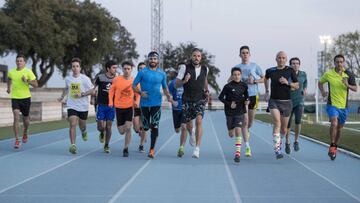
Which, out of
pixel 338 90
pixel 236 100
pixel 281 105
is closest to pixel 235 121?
Answer: pixel 236 100

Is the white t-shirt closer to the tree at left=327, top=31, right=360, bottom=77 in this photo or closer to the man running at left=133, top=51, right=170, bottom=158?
the man running at left=133, top=51, right=170, bottom=158

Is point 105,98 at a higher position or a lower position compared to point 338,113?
higher

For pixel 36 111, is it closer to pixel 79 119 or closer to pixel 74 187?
pixel 79 119

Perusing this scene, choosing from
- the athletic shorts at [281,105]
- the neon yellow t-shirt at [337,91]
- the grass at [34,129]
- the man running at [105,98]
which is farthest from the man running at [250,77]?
the grass at [34,129]

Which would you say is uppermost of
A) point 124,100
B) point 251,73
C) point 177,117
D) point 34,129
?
point 251,73

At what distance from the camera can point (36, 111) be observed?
91.2 ft

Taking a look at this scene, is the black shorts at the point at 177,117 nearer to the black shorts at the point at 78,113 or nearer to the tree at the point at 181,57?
the black shorts at the point at 78,113

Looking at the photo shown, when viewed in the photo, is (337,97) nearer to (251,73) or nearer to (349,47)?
(251,73)

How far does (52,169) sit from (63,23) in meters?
47.2

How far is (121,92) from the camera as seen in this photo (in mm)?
11609

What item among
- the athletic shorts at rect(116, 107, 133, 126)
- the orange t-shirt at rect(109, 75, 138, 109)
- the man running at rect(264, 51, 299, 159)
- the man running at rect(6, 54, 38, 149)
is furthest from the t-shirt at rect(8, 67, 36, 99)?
the man running at rect(264, 51, 299, 159)

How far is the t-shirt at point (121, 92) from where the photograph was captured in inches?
456

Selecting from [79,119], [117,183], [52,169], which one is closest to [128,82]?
[79,119]

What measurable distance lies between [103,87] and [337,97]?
5042 millimetres
